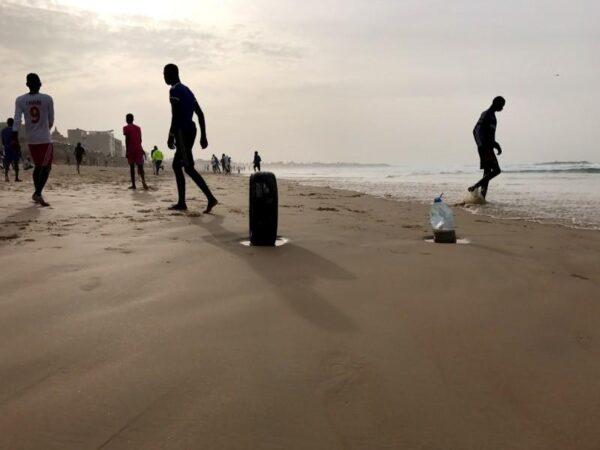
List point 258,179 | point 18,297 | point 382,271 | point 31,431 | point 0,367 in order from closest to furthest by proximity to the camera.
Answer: point 31,431
point 0,367
point 18,297
point 382,271
point 258,179

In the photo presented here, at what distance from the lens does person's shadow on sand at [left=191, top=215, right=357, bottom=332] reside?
6.42 ft

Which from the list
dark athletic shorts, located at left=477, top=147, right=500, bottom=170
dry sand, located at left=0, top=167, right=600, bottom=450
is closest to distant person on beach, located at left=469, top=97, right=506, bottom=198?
dark athletic shorts, located at left=477, top=147, right=500, bottom=170

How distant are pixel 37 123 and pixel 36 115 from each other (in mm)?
118

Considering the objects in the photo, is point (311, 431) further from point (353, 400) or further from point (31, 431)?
point (31, 431)

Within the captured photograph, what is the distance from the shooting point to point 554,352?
166 centimetres

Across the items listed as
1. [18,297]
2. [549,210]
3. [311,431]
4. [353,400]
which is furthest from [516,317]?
[549,210]

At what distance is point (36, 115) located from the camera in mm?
6305

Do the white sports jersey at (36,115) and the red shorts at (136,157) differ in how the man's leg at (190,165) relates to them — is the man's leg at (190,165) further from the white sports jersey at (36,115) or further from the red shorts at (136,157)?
the red shorts at (136,157)

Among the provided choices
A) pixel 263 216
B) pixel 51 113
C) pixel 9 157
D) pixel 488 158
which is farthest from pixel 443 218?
pixel 9 157

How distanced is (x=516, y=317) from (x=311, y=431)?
4.28 ft

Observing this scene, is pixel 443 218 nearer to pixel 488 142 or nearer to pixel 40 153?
pixel 488 142

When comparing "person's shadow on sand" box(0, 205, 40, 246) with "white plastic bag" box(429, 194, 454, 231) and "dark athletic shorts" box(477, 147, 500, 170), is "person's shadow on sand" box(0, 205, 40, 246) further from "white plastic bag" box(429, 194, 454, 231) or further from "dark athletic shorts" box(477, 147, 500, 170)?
"dark athletic shorts" box(477, 147, 500, 170)

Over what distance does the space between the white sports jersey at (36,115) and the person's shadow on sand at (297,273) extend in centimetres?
408

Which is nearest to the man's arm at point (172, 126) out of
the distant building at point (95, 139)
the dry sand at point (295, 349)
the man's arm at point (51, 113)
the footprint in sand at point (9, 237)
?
the man's arm at point (51, 113)
